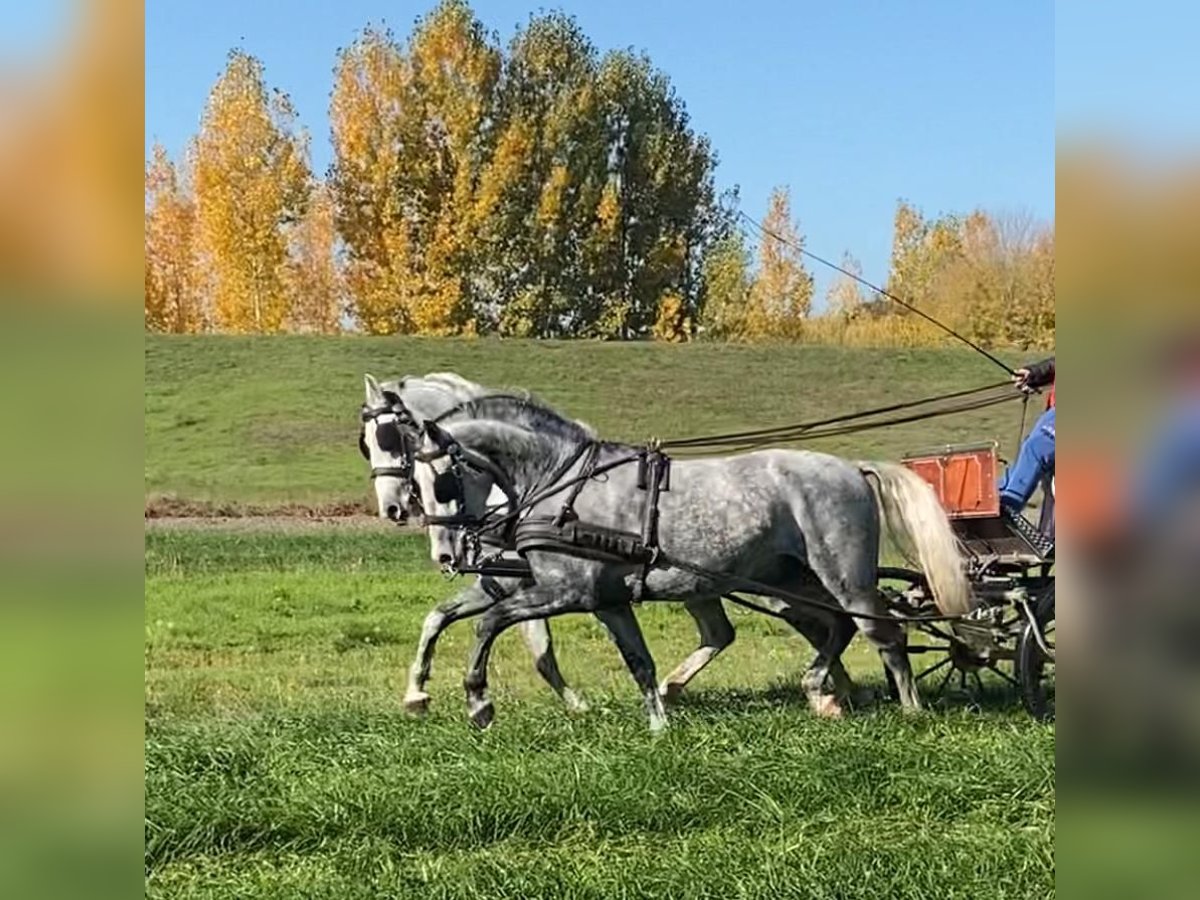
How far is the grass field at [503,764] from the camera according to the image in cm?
363

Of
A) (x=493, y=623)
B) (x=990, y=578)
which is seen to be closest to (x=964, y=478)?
(x=990, y=578)

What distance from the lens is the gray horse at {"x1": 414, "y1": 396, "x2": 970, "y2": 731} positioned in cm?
584

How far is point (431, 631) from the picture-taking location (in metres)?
6.42

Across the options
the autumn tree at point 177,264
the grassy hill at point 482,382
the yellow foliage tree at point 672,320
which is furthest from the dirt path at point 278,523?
the yellow foliage tree at point 672,320

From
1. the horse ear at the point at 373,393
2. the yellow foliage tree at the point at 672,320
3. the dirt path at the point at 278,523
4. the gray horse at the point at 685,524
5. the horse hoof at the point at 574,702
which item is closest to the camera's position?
the gray horse at the point at 685,524

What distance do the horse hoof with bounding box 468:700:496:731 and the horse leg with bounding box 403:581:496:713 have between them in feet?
1.58

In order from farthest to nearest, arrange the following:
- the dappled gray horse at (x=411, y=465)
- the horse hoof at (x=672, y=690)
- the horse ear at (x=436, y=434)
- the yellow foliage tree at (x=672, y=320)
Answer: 1. the yellow foliage tree at (x=672, y=320)
2. the horse hoof at (x=672, y=690)
3. the dappled gray horse at (x=411, y=465)
4. the horse ear at (x=436, y=434)

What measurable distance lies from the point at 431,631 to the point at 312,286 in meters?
10.1

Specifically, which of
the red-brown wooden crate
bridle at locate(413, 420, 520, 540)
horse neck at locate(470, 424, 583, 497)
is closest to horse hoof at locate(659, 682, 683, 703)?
bridle at locate(413, 420, 520, 540)

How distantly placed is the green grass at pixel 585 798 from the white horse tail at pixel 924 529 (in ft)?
1.90

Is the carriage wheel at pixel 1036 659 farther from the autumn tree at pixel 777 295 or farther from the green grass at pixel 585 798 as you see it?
the autumn tree at pixel 777 295

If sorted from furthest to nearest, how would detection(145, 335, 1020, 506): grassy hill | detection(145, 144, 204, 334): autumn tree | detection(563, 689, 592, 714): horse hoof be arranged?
detection(145, 144, 204, 334): autumn tree, detection(145, 335, 1020, 506): grassy hill, detection(563, 689, 592, 714): horse hoof

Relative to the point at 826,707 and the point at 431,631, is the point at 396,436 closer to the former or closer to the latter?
the point at 431,631

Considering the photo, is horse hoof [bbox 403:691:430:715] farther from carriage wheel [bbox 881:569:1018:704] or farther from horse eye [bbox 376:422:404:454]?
carriage wheel [bbox 881:569:1018:704]
